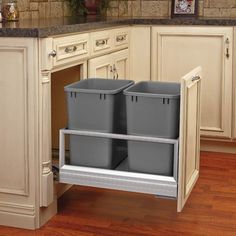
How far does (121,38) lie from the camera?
3.57 meters

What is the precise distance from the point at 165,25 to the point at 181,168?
164 centimetres

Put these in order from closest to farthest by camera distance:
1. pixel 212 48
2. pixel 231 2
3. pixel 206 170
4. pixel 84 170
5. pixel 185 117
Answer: pixel 185 117
pixel 84 170
pixel 206 170
pixel 212 48
pixel 231 2

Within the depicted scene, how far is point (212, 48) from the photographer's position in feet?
12.0

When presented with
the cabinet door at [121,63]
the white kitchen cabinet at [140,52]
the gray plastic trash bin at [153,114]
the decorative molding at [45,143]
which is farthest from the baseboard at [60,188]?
the white kitchen cabinet at [140,52]

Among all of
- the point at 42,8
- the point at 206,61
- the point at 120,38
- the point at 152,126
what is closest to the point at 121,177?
the point at 152,126

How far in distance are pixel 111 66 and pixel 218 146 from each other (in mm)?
1011

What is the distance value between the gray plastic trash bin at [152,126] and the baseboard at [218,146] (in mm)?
1485

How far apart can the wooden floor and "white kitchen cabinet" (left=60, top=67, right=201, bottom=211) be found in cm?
21

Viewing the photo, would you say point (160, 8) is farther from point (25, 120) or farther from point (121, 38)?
point (25, 120)

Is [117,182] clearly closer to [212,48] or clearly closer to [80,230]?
[80,230]

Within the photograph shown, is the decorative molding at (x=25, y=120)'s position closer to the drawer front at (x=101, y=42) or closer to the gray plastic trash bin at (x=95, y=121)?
the gray plastic trash bin at (x=95, y=121)

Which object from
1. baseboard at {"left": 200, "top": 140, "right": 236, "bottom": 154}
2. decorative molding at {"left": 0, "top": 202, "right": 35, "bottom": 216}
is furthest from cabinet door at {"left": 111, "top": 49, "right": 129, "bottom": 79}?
decorative molding at {"left": 0, "top": 202, "right": 35, "bottom": 216}

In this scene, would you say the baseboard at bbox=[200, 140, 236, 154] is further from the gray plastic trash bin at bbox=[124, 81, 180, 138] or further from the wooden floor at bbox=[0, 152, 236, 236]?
the gray plastic trash bin at bbox=[124, 81, 180, 138]

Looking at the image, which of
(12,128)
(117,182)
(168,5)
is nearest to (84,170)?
(117,182)
